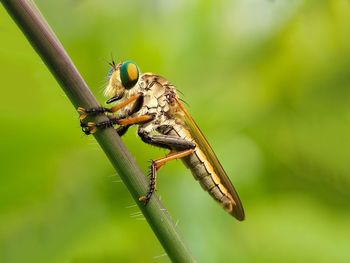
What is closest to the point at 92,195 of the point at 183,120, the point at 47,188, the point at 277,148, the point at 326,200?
the point at 47,188

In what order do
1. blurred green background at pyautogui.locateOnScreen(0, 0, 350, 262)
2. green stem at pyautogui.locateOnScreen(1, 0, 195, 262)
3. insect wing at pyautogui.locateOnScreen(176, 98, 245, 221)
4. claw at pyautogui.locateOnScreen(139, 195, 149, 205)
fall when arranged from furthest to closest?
blurred green background at pyautogui.locateOnScreen(0, 0, 350, 262), insect wing at pyautogui.locateOnScreen(176, 98, 245, 221), claw at pyautogui.locateOnScreen(139, 195, 149, 205), green stem at pyautogui.locateOnScreen(1, 0, 195, 262)

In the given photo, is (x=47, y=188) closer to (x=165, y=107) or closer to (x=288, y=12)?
(x=165, y=107)

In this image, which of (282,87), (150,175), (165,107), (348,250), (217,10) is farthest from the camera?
(217,10)

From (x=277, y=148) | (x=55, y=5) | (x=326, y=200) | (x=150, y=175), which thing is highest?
(x=55, y=5)

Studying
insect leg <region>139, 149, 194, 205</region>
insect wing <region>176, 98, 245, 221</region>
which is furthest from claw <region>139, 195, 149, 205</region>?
insect wing <region>176, 98, 245, 221</region>

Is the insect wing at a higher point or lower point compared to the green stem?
lower

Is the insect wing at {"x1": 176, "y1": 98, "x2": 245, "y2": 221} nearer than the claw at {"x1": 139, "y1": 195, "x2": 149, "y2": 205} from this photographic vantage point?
No

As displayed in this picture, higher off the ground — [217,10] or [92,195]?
[217,10]

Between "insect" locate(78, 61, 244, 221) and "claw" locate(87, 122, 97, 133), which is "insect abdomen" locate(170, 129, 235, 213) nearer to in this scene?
"insect" locate(78, 61, 244, 221)

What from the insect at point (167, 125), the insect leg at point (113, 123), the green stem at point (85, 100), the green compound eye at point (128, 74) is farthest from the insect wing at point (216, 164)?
the green stem at point (85, 100)
